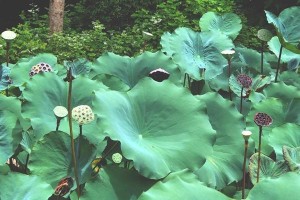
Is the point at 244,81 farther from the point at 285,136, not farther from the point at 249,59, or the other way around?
the point at 249,59

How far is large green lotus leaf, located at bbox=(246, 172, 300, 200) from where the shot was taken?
93cm

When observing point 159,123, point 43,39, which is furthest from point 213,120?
point 43,39

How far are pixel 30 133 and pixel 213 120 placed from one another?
0.48m

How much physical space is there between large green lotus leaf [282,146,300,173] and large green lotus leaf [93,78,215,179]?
0.56 feet

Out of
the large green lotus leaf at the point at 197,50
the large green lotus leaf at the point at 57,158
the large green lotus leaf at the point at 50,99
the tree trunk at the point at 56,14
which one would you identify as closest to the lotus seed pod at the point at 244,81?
the large green lotus leaf at the point at 197,50

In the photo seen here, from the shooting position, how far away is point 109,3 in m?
6.66

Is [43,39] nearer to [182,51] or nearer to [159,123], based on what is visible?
[182,51]

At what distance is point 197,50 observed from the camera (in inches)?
70.8

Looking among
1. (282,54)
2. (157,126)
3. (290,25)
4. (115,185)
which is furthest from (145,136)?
(282,54)

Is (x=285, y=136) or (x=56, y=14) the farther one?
(x=56, y=14)

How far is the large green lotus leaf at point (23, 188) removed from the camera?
1076mm

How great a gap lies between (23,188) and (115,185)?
0.19 meters

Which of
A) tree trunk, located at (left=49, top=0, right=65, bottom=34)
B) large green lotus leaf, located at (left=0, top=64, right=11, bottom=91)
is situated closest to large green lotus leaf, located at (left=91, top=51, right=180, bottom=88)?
large green lotus leaf, located at (left=0, top=64, right=11, bottom=91)

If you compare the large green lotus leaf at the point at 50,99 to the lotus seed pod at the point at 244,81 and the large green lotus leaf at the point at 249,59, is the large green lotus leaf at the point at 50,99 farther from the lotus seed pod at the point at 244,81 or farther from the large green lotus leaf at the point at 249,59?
the large green lotus leaf at the point at 249,59
